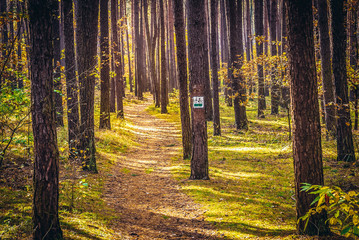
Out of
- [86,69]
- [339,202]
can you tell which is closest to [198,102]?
[86,69]

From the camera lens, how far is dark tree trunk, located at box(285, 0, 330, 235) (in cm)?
404

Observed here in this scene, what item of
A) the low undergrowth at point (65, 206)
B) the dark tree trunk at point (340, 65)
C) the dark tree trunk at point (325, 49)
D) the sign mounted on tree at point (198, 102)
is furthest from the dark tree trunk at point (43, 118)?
the dark tree trunk at point (325, 49)

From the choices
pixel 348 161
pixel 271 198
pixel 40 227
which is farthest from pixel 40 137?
pixel 348 161

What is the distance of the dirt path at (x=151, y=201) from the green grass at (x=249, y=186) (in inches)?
12.8

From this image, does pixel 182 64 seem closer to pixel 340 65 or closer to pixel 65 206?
pixel 340 65

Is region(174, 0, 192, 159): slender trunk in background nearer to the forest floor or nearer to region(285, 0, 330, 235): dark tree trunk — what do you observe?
the forest floor

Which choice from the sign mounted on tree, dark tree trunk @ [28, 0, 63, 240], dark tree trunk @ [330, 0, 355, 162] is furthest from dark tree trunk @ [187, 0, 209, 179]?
dark tree trunk @ [28, 0, 63, 240]

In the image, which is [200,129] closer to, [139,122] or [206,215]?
[206,215]

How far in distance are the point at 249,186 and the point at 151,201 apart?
9.10 ft

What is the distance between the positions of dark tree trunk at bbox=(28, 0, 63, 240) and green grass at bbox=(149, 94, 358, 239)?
10.0 feet

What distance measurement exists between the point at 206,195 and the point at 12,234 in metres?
4.21

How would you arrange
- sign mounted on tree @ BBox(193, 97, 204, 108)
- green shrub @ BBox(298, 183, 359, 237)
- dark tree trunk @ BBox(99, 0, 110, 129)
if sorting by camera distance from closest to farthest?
green shrub @ BBox(298, 183, 359, 237)
sign mounted on tree @ BBox(193, 97, 204, 108)
dark tree trunk @ BBox(99, 0, 110, 129)

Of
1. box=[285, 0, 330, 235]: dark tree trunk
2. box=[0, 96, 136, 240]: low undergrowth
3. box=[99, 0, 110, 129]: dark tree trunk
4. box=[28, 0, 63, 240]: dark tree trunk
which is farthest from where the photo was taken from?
box=[99, 0, 110, 129]: dark tree trunk

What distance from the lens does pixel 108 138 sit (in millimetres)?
12266
